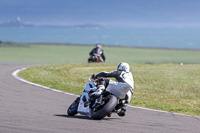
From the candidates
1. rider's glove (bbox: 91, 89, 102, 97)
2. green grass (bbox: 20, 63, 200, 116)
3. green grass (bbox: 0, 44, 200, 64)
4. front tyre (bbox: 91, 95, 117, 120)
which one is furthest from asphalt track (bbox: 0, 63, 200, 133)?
green grass (bbox: 0, 44, 200, 64)

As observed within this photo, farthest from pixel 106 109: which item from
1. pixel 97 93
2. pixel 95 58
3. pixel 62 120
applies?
pixel 95 58

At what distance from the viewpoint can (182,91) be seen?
67.8 feet

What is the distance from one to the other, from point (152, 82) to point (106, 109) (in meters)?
11.9

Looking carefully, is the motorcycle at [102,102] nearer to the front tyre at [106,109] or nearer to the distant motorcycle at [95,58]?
the front tyre at [106,109]

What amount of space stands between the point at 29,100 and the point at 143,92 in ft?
21.4

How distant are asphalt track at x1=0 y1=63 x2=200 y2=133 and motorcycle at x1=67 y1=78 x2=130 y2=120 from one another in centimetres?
20

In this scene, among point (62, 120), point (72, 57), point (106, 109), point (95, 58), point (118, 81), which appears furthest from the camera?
point (72, 57)

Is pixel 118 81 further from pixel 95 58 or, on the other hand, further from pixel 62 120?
pixel 95 58

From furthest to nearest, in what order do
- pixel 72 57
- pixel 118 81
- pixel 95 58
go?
pixel 72 57 < pixel 95 58 < pixel 118 81

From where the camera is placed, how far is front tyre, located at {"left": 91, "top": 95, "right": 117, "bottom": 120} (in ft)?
36.9

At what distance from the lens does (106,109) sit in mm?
11250

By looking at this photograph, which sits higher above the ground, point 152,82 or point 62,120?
point 62,120

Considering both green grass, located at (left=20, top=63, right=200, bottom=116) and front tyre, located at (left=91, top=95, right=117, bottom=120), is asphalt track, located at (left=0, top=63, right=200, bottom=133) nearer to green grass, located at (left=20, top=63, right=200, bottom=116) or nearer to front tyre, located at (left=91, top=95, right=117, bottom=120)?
front tyre, located at (left=91, top=95, right=117, bottom=120)

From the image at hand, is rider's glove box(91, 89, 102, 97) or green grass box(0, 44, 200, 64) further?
green grass box(0, 44, 200, 64)
